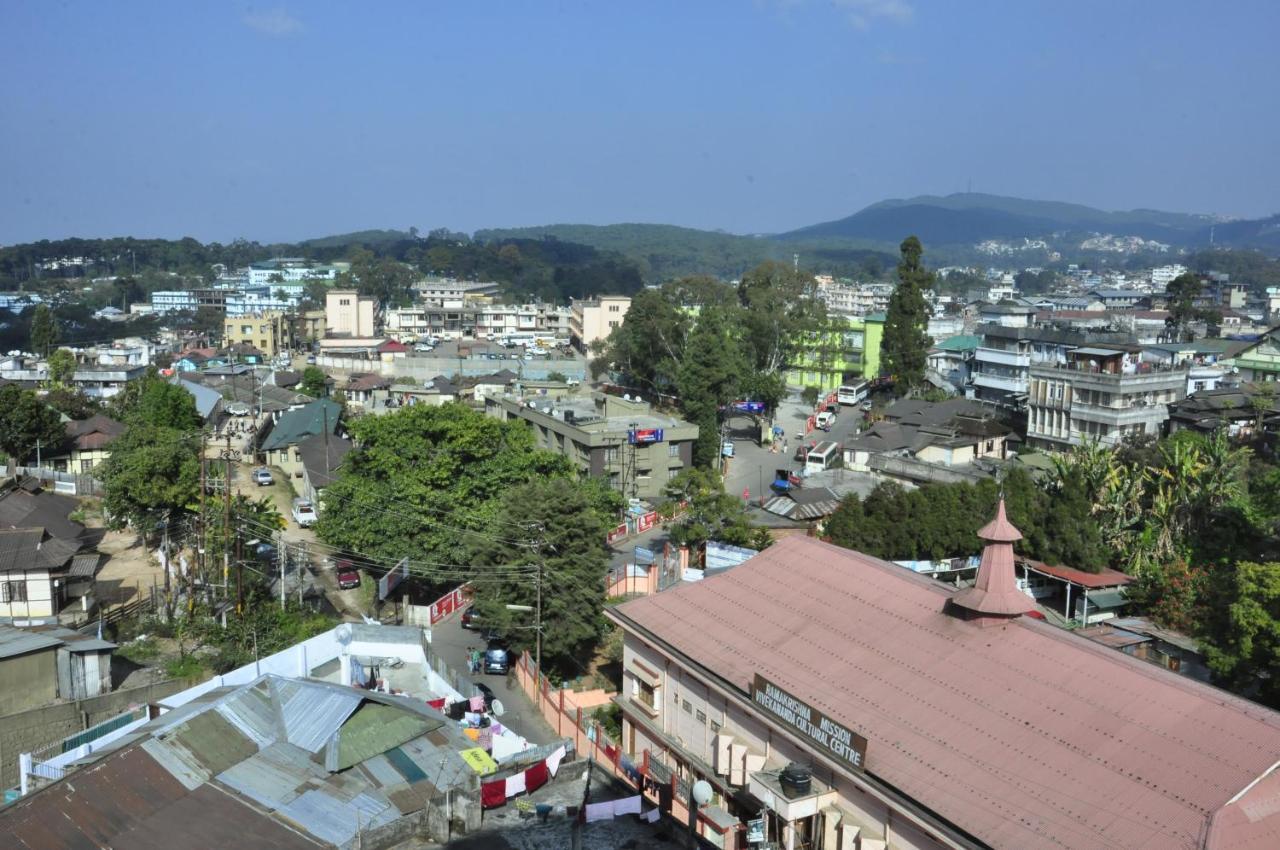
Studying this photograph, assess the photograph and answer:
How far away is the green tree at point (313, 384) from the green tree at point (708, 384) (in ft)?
78.5

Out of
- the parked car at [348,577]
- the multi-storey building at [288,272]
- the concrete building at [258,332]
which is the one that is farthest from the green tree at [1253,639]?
the multi-storey building at [288,272]

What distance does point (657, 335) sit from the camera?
52.2 metres

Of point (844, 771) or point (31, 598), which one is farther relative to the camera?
point (31, 598)

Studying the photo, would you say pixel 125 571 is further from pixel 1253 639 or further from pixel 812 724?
pixel 1253 639

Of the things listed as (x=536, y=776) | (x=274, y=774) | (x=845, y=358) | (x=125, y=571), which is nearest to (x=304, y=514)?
(x=125, y=571)

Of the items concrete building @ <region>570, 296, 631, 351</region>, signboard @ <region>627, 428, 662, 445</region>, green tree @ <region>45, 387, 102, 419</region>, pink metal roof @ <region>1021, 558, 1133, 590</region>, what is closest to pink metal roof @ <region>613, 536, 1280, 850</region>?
pink metal roof @ <region>1021, 558, 1133, 590</region>

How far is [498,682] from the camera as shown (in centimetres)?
2064

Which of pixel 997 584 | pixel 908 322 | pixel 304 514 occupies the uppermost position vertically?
pixel 908 322

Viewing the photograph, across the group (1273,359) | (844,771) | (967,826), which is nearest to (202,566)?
(844,771)

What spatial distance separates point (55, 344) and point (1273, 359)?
73.6 meters

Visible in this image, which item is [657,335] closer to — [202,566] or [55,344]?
[202,566]

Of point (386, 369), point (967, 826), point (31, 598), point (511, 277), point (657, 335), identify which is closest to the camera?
point (967, 826)

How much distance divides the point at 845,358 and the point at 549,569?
40.1 metres

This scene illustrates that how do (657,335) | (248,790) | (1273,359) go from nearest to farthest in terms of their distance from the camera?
(248,790)
(1273,359)
(657,335)
